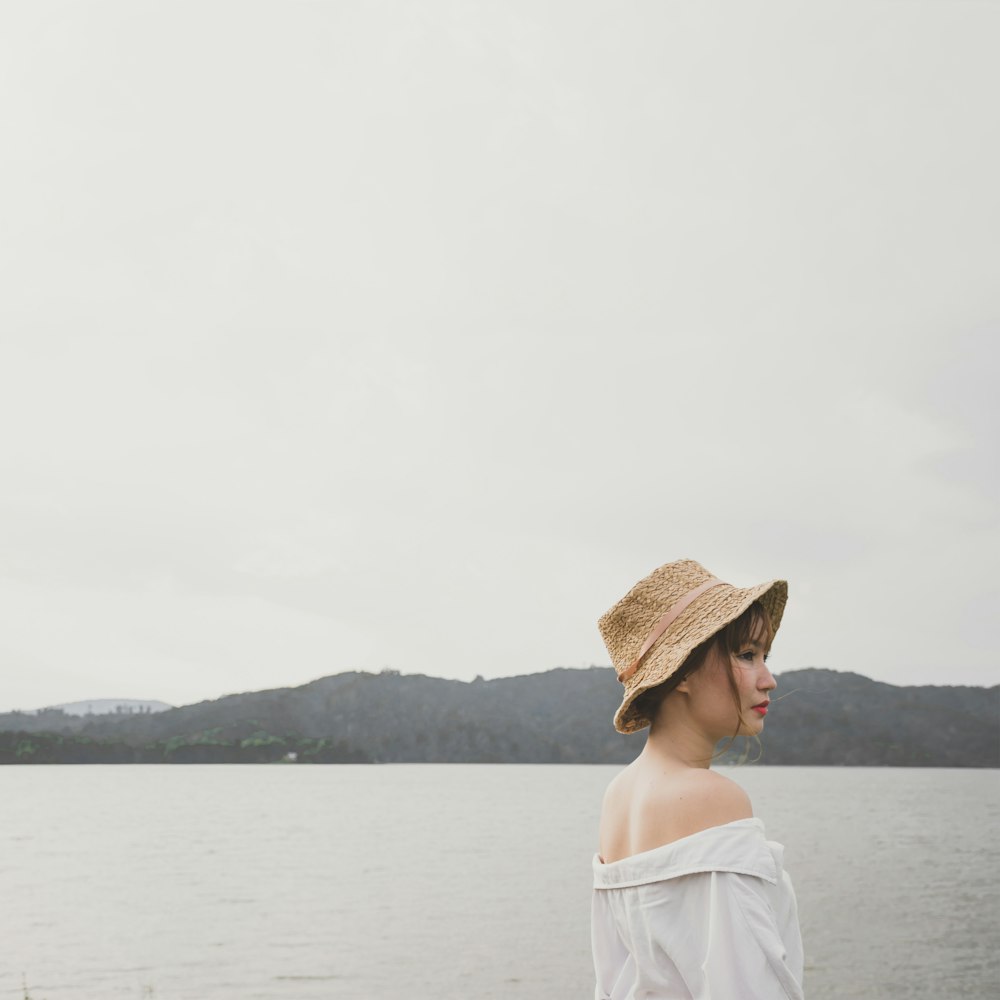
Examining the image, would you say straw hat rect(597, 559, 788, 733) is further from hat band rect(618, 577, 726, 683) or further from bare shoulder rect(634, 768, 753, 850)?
bare shoulder rect(634, 768, 753, 850)

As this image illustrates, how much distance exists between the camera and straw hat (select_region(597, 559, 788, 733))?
7.38ft

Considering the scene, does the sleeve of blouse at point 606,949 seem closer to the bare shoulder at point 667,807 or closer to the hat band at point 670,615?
the bare shoulder at point 667,807

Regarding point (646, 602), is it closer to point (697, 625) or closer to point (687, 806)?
point (697, 625)

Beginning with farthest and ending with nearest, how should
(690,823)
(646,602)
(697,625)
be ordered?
1. (646,602)
2. (697,625)
3. (690,823)

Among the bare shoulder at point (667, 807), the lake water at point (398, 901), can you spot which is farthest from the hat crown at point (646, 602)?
the lake water at point (398, 901)

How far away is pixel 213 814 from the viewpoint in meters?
102

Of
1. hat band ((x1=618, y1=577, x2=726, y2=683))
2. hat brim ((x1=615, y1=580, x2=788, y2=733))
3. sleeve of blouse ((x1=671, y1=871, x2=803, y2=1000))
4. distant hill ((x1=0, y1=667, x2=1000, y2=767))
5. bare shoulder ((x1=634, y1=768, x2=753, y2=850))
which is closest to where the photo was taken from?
sleeve of blouse ((x1=671, y1=871, x2=803, y2=1000))

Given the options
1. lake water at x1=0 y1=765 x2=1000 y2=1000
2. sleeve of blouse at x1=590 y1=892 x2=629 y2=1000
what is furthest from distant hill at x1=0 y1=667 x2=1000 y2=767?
sleeve of blouse at x1=590 y1=892 x2=629 y2=1000

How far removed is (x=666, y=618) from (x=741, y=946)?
2.31 feet

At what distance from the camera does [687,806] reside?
210cm

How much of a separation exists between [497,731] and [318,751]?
3418 centimetres

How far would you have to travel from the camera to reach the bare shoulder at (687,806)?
2.06 meters

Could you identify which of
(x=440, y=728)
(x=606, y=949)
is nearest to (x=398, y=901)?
(x=606, y=949)

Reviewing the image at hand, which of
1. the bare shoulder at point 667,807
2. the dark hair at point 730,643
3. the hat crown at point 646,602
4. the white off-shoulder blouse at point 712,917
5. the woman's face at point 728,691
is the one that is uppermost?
the hat crown at point 646,602
